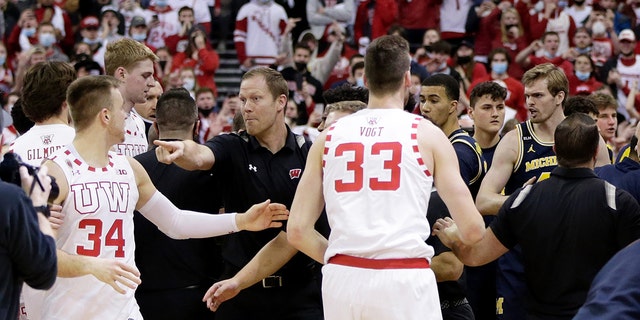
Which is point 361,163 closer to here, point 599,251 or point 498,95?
point 599,251

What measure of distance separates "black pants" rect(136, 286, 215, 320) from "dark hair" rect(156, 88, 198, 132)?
1.24 meters

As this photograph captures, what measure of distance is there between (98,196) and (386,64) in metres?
1.87

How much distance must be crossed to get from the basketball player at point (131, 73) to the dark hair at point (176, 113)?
30.2 inches

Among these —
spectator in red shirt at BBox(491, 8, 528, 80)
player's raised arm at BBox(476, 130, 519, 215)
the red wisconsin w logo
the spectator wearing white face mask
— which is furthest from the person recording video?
the spectator wearing white face mask

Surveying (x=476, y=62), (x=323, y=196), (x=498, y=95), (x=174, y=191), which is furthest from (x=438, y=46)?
(x=323, y=196)

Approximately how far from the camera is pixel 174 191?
7480 millimetres

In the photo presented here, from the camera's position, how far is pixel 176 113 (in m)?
7.40

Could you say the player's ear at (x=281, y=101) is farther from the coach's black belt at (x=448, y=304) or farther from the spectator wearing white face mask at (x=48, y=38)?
the spectator wearing white face mask at (x=48, y=38)

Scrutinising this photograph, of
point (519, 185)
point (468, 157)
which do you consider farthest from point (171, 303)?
point (519, 185)

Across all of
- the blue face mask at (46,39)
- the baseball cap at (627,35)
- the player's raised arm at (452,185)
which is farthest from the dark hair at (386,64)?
the blue face mask at (46,39)

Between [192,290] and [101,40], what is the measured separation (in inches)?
542

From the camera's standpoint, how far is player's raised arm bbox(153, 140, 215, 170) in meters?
6.30

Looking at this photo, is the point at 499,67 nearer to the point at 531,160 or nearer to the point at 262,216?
the point at 531,160

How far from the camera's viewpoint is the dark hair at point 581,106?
29.9 feet
